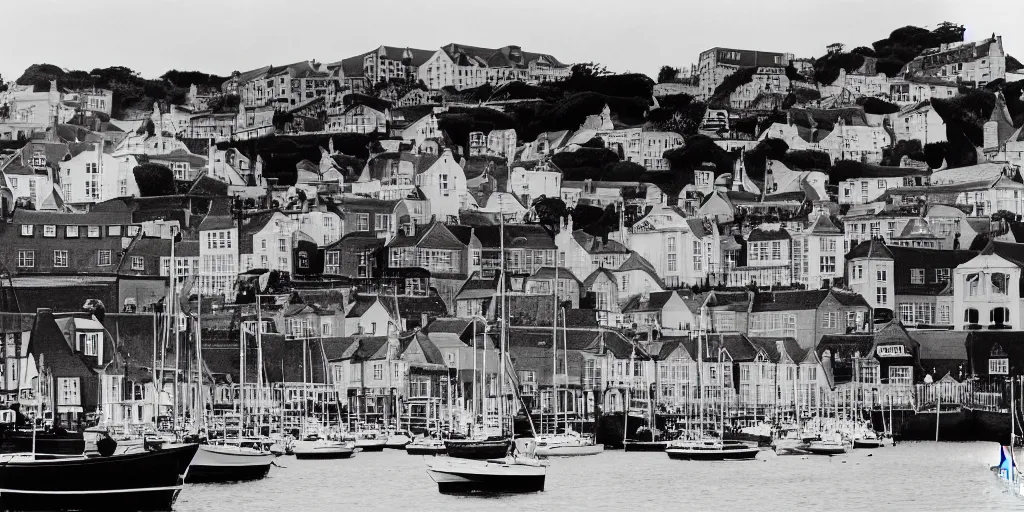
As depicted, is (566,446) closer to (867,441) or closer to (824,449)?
(824,449)

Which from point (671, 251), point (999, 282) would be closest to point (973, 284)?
point (999, 282)

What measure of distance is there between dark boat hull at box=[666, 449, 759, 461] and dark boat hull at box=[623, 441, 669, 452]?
6.13 m

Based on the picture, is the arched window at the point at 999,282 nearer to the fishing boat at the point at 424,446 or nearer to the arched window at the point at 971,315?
the arched window at the point at 971,315

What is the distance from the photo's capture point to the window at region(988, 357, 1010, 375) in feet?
289

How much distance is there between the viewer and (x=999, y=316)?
310 ft

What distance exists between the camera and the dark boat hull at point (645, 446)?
243ft

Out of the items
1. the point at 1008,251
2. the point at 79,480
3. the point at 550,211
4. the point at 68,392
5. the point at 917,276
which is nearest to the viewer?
the point at 79,480

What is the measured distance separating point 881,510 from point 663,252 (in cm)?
5612

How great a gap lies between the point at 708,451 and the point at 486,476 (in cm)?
1983

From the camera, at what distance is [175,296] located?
68062 mm

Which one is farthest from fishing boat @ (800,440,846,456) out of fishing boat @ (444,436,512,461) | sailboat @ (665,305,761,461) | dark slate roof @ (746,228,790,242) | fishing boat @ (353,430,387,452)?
dark slate roof @ (746,228,790,242)

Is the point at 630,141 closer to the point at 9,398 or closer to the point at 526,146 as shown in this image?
the point at 526,146

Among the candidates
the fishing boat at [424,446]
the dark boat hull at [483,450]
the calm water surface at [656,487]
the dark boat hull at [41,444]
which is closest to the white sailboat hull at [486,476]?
the calm water surface at [656,487]

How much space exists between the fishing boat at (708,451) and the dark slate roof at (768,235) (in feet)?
111
